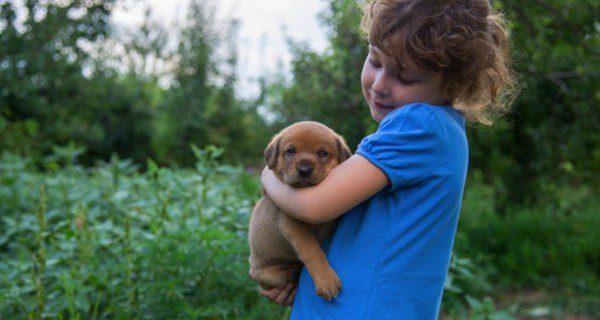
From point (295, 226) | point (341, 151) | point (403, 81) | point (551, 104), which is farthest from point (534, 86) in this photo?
point (295, 226)

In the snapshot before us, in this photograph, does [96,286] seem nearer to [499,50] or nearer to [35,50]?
[499,50]

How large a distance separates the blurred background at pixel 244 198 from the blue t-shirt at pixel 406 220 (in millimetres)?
1628

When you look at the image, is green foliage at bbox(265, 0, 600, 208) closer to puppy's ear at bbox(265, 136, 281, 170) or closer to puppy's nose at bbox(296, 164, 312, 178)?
puppy's ear at bbox(265, 136, 281, 170)

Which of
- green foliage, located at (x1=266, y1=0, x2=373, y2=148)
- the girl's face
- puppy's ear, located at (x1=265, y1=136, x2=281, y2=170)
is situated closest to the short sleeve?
the girl's face

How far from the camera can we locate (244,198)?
537 cm

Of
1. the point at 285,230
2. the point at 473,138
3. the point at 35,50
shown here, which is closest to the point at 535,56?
the point at 473,138

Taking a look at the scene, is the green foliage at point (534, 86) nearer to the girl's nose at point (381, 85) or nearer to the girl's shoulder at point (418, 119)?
the girl's nose at point (381, 85)

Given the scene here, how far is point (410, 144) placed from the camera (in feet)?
6.96

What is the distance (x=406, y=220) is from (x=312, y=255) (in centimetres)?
37

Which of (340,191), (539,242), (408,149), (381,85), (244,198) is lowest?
(539,242)

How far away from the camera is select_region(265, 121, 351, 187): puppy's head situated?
2.39 metres

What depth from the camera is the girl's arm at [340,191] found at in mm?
2113

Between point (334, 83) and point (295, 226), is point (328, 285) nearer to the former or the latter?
Answer: point (295, 226)

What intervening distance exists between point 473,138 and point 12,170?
15.1ft
